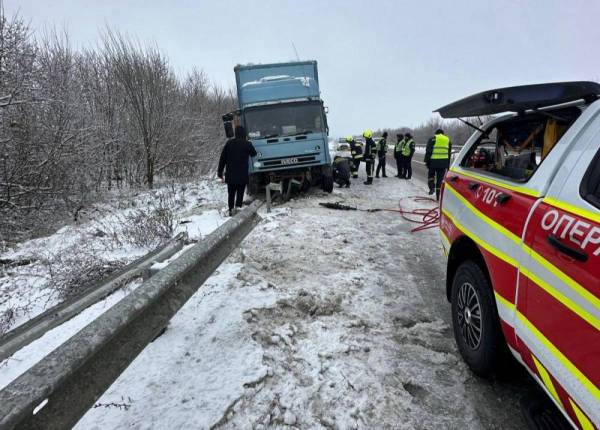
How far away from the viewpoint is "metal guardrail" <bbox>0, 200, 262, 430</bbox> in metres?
1.04

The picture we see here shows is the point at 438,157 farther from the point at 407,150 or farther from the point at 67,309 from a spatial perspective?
the point at 67,309

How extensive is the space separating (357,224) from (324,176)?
3683 mm

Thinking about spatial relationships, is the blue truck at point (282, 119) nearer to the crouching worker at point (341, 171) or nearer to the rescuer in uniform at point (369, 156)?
the crouching worker at point (341, 171)

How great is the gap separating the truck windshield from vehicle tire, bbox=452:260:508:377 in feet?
24.8

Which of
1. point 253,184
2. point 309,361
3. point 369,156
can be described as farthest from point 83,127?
point 309,361

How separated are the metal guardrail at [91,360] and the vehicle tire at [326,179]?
814 centimetres

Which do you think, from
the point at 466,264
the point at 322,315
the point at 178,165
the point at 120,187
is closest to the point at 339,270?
the point at 322,315

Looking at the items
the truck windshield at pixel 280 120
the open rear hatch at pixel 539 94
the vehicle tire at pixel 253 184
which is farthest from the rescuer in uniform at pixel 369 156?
the open rear hatch at pixel 539 94

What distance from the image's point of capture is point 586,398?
133cm

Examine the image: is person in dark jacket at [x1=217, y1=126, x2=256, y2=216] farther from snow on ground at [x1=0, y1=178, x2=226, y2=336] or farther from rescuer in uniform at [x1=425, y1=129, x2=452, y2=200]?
rescuer in uniform at [x1=425, y1=129, x2=452, y2=200]

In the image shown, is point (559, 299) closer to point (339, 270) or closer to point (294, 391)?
point (294, 391)

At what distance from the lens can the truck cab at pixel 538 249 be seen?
1.40 meters

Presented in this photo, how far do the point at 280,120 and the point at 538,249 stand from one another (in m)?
8.54

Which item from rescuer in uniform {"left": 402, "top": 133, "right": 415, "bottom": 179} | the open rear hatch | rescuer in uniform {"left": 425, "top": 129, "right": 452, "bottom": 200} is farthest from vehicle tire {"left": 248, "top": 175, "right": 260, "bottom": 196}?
the open rear hatch
